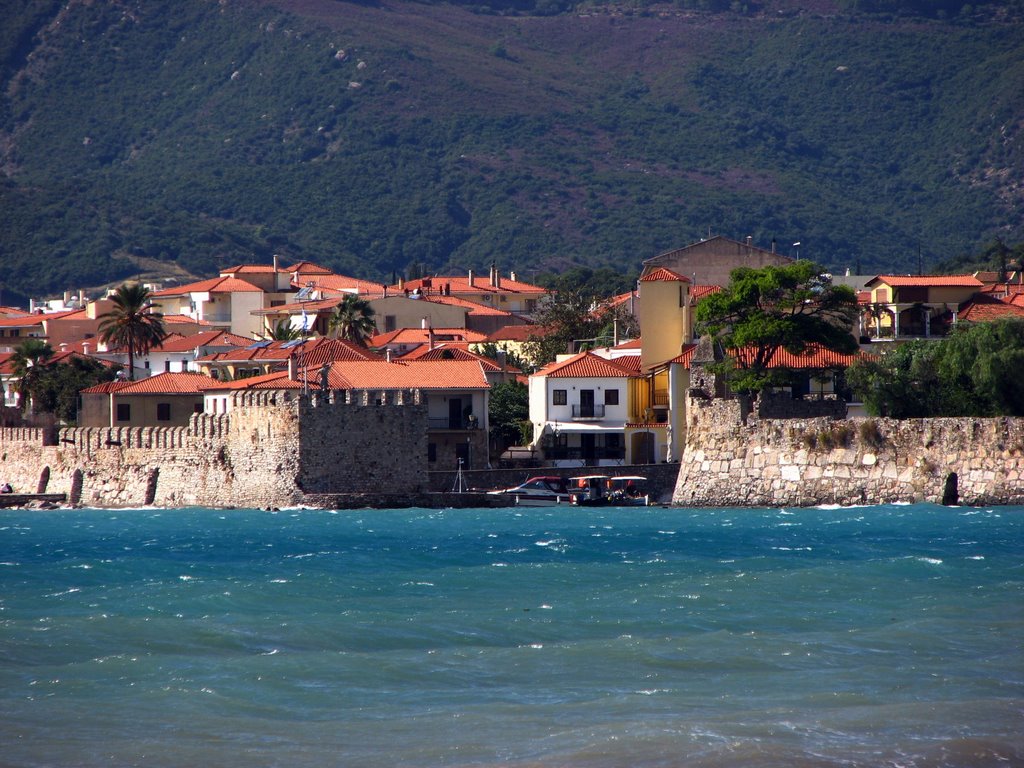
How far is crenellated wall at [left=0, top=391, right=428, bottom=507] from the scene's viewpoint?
52.0 m

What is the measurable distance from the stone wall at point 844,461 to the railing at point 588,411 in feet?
27.2

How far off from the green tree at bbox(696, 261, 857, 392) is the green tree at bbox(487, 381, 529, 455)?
399 inches

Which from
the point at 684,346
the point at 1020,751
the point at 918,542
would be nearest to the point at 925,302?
the point at 684,346

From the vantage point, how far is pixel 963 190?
7200 inches

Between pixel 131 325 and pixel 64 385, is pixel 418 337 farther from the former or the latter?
pixel 64 385

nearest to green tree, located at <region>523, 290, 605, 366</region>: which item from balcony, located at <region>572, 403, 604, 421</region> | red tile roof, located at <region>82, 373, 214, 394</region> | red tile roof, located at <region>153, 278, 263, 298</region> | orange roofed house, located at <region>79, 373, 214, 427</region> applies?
balcony, located at <region>572, 403, 604, 421</region>

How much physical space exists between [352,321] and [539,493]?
955 inches

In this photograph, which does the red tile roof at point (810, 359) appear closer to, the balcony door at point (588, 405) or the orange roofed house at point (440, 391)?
the balcony door at point (588, 405)

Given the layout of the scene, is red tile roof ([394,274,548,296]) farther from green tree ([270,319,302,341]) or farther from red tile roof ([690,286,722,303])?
red tile roof ([690,286,722,303])

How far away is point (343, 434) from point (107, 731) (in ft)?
103

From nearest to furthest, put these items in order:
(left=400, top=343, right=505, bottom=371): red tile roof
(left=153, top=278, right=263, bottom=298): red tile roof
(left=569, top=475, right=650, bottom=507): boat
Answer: (left=569, top=475, right=650, bottom=507): boat, (left=400, top=343, right=505, bottom=371): red tile roof, (left=153, top=278, right=263, bottom=298): red tile roof

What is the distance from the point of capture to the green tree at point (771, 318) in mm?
54094

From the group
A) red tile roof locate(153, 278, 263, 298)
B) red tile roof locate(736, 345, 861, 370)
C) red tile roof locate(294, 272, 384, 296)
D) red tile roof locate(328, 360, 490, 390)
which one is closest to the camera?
red tile roof locate(736, 345, 861, 370)

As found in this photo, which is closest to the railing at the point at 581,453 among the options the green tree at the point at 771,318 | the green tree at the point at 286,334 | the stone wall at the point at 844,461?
the green tree at the point at 771,318
